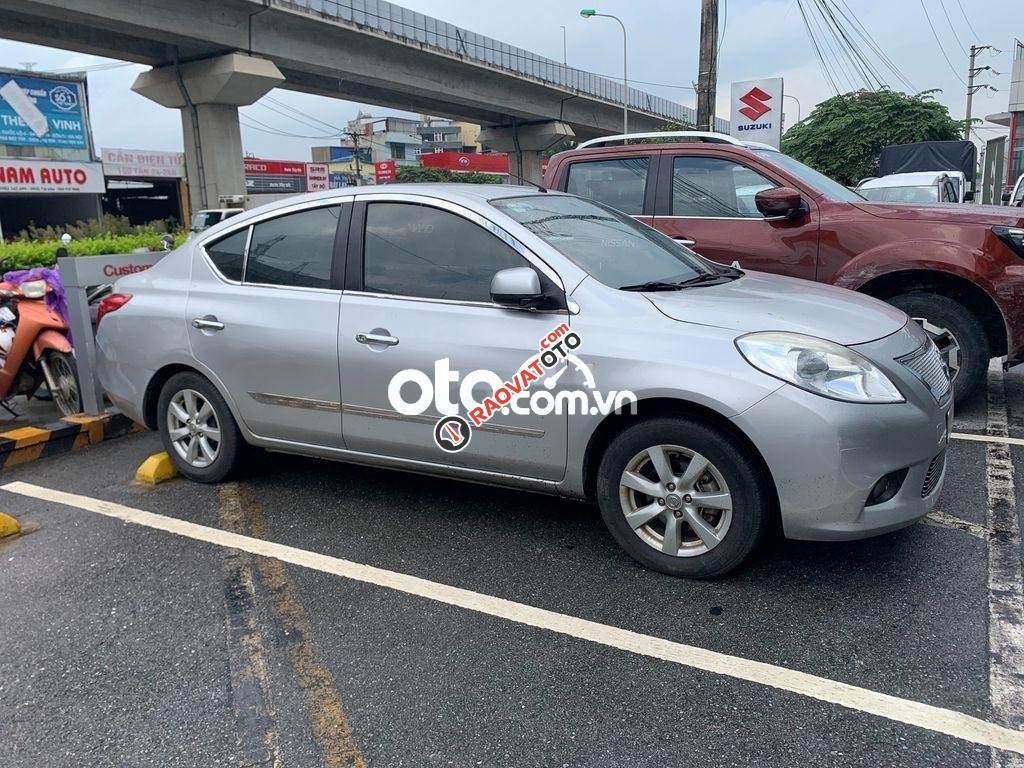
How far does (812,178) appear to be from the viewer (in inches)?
244

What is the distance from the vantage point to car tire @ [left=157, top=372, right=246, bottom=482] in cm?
456

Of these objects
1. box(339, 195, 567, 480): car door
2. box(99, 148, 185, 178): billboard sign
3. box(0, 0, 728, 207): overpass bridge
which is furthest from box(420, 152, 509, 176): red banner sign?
box(339, 195, 567, 480): car door

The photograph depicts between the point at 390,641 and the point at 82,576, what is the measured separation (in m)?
1.64

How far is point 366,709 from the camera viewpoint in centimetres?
263

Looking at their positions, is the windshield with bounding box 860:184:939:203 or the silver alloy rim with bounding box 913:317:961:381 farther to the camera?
the windshield with bounding box 860:184:939:203

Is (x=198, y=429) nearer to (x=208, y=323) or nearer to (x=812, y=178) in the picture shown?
(x=208, y=323)

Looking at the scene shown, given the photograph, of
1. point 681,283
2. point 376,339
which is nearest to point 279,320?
point 376,339

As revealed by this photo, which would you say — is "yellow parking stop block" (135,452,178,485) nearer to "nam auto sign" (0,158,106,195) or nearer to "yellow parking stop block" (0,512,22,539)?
"yellow parking stop block" (0,512,22,539)

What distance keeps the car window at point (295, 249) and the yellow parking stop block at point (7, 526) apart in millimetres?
1729

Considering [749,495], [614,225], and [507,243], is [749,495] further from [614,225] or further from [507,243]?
[614,225]

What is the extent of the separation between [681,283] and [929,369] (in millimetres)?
1152

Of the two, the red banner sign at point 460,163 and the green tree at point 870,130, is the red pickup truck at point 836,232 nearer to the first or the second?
the green tree at point 870,130

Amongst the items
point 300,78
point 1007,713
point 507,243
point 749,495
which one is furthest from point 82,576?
point 300,78

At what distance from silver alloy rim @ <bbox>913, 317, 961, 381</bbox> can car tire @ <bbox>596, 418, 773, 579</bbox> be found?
302 centimetres
